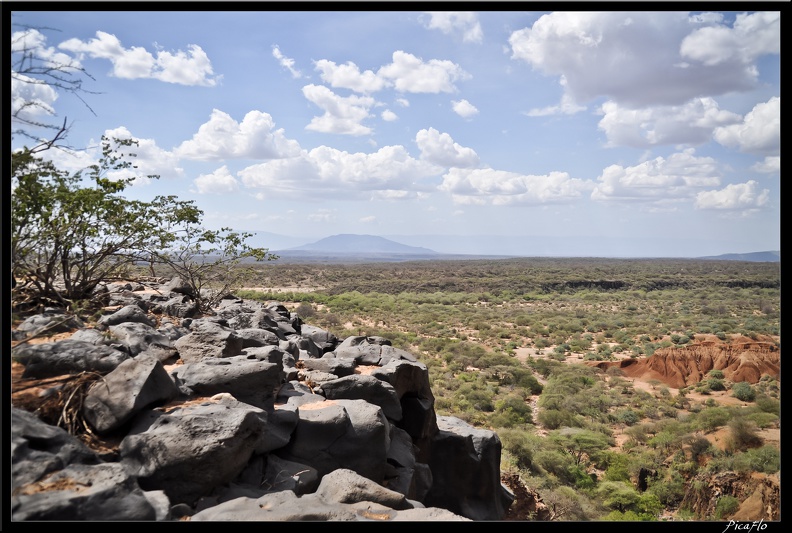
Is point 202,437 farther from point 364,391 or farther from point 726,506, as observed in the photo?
point 726,506

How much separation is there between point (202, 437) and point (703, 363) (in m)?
29.6

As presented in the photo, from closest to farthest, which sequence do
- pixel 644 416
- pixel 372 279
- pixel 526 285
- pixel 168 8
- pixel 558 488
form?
pixel 168 8, pixel 558 488, pixel 644 416, pixel 526 285, pixel 372 279

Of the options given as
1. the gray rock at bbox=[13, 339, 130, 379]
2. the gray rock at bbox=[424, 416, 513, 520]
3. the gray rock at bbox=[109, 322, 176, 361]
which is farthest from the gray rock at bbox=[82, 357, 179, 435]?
the gray rock at bbox=[424, 416, 513, 520]

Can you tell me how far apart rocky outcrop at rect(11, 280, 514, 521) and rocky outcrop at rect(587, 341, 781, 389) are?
70.5 ft

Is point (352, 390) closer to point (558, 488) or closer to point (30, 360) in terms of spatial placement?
point (30, 360)

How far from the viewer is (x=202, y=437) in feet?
18.6

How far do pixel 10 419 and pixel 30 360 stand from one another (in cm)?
145

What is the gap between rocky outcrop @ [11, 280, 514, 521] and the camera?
4.76m

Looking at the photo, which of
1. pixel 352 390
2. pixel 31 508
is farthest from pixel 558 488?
pixel 31 508

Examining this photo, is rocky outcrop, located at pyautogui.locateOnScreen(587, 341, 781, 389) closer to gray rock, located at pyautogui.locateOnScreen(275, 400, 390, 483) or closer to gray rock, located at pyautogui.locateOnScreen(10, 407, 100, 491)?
gray rock, located at pyautogui.locateOnScreen(275, 400, 390, 483)

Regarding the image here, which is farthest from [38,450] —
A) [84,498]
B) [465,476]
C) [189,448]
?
[465,476]

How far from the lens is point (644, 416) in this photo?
67.8 feet

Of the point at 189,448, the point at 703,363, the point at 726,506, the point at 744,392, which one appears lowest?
the point at 726,506

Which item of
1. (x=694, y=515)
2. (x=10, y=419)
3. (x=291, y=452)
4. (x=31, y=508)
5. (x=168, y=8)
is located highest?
(x=168, y=8)
